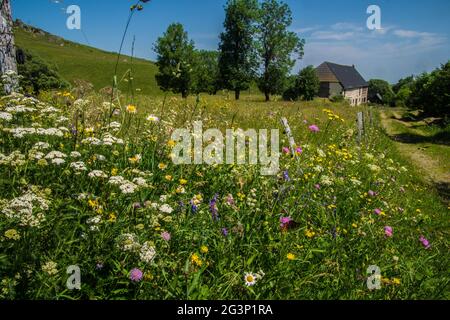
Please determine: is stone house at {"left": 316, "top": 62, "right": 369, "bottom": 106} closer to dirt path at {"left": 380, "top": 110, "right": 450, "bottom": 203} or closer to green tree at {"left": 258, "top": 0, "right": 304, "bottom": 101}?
green tree at {"left": 258, "top": 0, "right": 304, "bottom": 101}

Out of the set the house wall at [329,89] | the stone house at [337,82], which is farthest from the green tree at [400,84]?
the house wall at [329,89]

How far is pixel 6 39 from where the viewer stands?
6.97m

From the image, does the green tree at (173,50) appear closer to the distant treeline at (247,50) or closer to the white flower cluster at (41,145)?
the distant treeline at (247,50)

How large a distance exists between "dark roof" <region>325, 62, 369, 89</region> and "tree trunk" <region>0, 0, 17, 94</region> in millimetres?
87496

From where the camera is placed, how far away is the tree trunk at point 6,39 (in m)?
6.77

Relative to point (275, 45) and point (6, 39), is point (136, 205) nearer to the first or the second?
point (6, 39)

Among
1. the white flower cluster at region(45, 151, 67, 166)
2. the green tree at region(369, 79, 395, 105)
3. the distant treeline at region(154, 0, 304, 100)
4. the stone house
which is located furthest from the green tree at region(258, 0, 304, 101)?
the green tree at region(369, 79, 395, 105)

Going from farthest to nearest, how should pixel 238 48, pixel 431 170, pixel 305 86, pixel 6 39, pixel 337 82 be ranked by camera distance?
pixel 337 82 → pixel 305 86 → pixel 238 48 → pixel 431 170 → pixel 6 39

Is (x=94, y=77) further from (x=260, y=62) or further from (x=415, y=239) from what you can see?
(x=415, y=239)

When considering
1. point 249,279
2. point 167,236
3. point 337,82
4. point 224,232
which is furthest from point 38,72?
point 337,82

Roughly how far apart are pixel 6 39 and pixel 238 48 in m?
46.9

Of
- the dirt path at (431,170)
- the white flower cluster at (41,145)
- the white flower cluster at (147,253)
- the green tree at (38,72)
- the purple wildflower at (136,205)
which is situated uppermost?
the green tree at (38,72)

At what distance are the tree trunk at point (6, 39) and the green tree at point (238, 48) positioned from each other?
43745 mm
